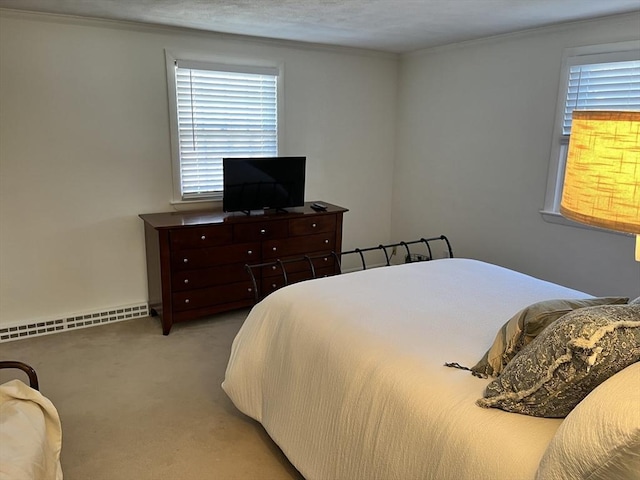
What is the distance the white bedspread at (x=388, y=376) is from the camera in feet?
4.49

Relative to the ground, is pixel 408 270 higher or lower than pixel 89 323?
higher

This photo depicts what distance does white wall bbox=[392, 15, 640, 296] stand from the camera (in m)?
3.42

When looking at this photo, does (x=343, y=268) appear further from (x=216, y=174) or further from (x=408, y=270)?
(x=408, y=270)

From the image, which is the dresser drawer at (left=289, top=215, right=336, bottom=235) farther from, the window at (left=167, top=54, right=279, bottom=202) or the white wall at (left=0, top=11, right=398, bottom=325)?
the white wall at (left=0, top=11, right=398, bottom=325)

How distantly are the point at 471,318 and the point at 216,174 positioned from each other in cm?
276

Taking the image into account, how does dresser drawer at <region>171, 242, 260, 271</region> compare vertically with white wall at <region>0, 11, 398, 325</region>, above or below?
below

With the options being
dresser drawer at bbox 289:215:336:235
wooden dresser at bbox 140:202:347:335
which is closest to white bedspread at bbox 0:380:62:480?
wooden dresser at bbox 140:202:347:335

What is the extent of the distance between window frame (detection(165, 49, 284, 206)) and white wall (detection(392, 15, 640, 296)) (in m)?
1.46

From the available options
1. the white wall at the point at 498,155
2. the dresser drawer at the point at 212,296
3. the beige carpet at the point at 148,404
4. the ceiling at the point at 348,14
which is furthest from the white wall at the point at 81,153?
the white wall at the point at 498,155

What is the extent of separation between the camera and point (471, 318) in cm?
209

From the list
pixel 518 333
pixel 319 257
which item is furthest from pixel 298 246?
pixel 518 333

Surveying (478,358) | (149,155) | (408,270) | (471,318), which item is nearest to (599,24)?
(408,270)

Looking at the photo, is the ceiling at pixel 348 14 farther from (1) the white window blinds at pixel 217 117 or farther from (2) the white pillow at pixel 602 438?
(2) the white pillow at pixel 602 438

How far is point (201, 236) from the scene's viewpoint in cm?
363
